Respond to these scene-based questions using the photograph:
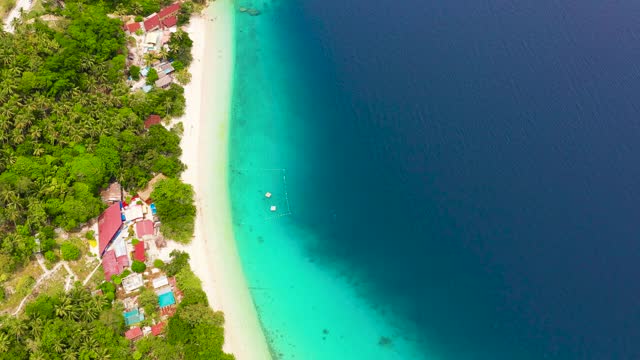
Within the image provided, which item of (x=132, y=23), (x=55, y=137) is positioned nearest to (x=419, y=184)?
(x=55, y=137)

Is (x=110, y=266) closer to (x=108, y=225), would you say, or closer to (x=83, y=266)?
(x=83, y=266)

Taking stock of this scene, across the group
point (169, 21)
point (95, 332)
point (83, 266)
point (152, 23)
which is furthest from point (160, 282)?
point (169, 21)

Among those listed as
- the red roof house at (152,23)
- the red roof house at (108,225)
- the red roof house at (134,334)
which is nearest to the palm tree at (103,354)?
the red roof house at (134,334)

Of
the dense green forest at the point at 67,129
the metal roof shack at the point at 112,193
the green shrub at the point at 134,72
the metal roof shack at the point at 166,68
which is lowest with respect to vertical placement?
the metal roof shack at the point at 112,193

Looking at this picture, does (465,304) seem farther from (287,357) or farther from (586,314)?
Answer: (287,357)

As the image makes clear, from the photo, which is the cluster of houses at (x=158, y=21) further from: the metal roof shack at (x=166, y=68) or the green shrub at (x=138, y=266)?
the green shrub at (x=138, y=266)

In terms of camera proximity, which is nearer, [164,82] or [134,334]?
[134,334]
